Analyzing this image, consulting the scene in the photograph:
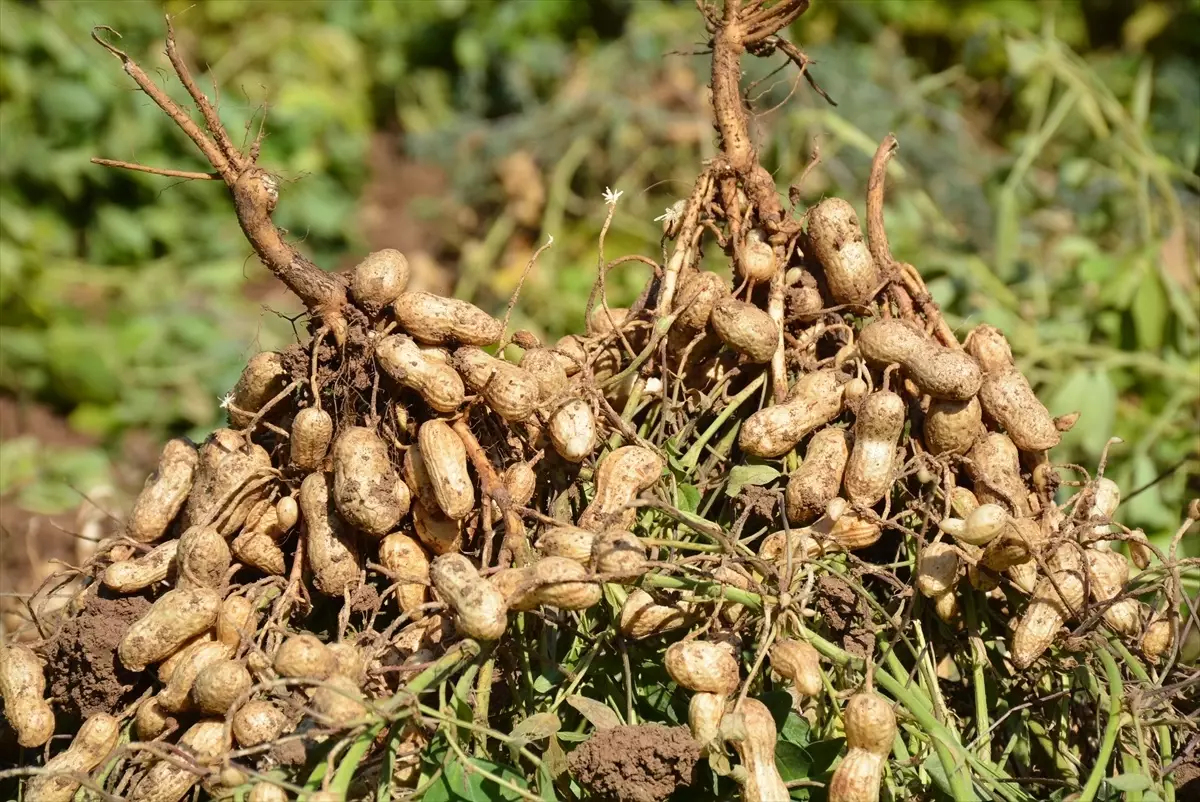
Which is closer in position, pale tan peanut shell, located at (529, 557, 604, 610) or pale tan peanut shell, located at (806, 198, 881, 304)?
pale tan peanut shell, located at (529, 557, 604, 610)

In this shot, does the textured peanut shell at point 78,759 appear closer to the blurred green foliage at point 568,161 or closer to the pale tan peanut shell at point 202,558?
the pale tan peanut shell at point 202,558

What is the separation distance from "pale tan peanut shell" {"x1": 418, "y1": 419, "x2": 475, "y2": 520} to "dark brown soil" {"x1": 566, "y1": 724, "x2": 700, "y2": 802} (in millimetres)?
266

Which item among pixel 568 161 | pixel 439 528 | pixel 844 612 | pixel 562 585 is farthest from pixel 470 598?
pixel 568 161

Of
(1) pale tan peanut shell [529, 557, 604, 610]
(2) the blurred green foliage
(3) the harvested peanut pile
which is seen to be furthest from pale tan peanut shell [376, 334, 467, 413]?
(2) the blurred green foliage

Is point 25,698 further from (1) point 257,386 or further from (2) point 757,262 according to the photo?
(2) point 757,262

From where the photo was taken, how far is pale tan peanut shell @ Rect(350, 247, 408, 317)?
1.25 metres

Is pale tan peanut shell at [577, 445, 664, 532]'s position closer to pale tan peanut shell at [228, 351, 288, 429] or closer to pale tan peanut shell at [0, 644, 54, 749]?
pale tan peanut shell at [228, 351, 288, 429]

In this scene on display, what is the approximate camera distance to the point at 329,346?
4.22 ft

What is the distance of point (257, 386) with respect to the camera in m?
1.32

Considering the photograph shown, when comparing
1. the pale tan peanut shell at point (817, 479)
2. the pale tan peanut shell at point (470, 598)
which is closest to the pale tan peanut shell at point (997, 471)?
the pale tan peanut shell at point (817, 479)

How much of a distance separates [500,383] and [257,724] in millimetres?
402

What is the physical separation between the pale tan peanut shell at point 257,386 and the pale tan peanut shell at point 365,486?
143 mm

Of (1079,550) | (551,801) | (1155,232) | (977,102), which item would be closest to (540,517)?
(551,801)

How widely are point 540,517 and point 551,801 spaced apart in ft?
0.90
